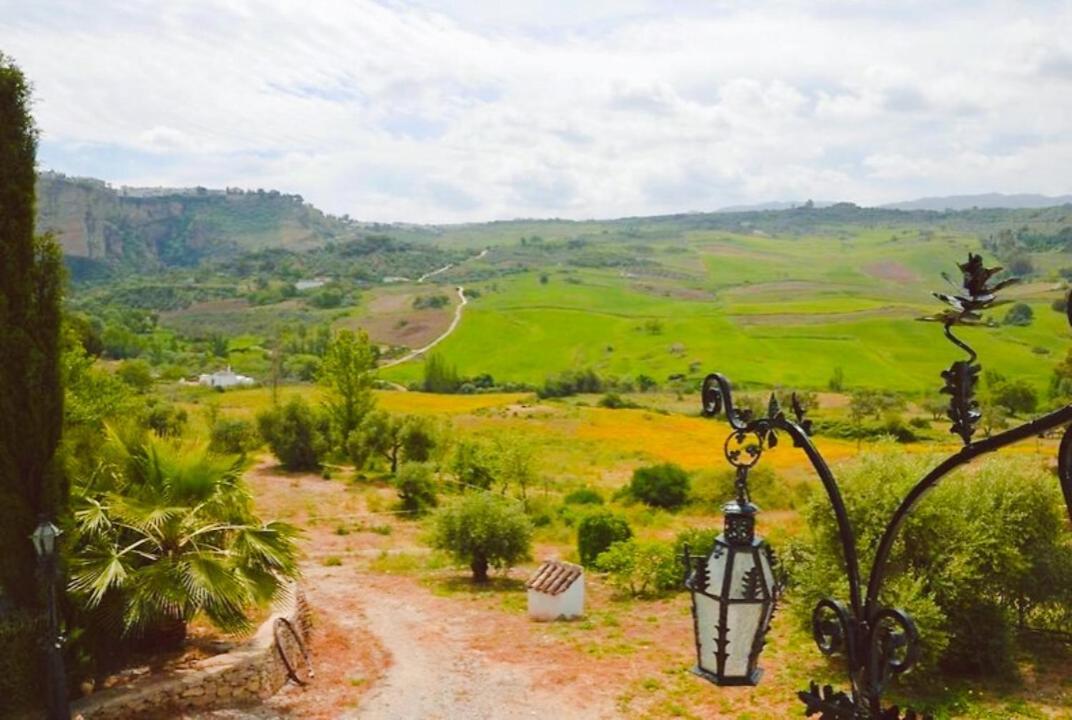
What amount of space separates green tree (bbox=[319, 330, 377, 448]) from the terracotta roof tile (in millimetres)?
23762

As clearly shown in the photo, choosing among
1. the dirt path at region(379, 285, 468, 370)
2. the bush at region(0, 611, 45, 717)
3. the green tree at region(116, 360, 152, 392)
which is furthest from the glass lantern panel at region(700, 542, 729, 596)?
the dirt path at region(379, 285, 468, 370)

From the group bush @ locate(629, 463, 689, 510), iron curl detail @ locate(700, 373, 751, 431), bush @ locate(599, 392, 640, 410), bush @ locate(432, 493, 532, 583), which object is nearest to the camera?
iron curl detail @ locate(700, 373, 751, 431)

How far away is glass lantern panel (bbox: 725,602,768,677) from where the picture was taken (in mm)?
4473

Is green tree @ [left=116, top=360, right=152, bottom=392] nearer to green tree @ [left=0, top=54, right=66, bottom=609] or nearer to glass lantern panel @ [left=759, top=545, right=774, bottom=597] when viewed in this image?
green tree @ [left=0, top=54, right=66, bottom=609]

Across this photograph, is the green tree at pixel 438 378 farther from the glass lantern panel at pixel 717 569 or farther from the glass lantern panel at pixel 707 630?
the glass lantern panel at pixel 717 569

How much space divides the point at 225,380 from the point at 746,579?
95949 millimetres

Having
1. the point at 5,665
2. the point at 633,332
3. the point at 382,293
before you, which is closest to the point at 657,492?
the point at 5,665

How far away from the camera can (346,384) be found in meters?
43.0

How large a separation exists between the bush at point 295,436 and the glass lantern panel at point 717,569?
3912 cm

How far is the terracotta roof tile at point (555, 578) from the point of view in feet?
66.0

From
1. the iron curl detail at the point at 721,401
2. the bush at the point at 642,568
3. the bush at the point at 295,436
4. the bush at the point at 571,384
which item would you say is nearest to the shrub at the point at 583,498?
the bush at the point at 642,568

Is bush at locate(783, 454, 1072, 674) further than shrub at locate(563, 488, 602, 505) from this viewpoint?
No

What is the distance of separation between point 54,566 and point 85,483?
340 cm

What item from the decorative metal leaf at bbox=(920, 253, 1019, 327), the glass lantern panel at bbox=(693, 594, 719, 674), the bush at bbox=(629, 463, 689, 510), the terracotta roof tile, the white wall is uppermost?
the decorative metal leaf at bbox=(920, 253, 1019, 327)
